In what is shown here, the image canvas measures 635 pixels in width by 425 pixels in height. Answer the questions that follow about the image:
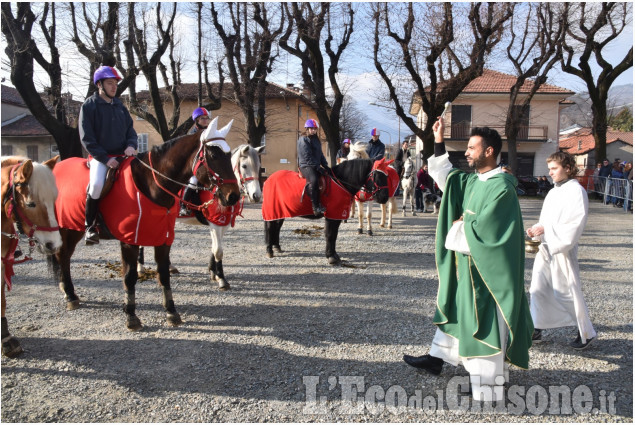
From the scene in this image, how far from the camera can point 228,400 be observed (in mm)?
3270

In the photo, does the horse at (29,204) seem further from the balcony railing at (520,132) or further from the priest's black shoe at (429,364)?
the balcony railing at (520,132)

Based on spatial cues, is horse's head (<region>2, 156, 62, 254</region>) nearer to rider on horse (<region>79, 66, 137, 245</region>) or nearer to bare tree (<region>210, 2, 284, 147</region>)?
rider on horse (<region>79, 66, 137, 245</region>)

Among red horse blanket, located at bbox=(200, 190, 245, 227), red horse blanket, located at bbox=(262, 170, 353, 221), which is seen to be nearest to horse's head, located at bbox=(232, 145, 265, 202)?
red horse blanket, located at bbox=(200, 190, 245, 227)

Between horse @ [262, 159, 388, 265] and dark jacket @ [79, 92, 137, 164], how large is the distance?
3.18 metres

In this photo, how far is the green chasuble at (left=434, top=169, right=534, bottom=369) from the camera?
3.05 meters

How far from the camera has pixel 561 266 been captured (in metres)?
4.11

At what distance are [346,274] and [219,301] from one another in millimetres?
2285

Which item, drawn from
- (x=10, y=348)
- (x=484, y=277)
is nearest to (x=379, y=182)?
(x=484, y=277)

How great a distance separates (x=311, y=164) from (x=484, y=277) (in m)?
4.95

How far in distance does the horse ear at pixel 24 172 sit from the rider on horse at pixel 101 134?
106cm

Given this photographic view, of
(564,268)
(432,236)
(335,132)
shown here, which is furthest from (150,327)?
(335,132)

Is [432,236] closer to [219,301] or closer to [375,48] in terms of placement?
[219,301]

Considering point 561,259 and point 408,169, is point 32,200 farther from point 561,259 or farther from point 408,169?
point 408,169

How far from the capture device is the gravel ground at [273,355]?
3170 millimetres
